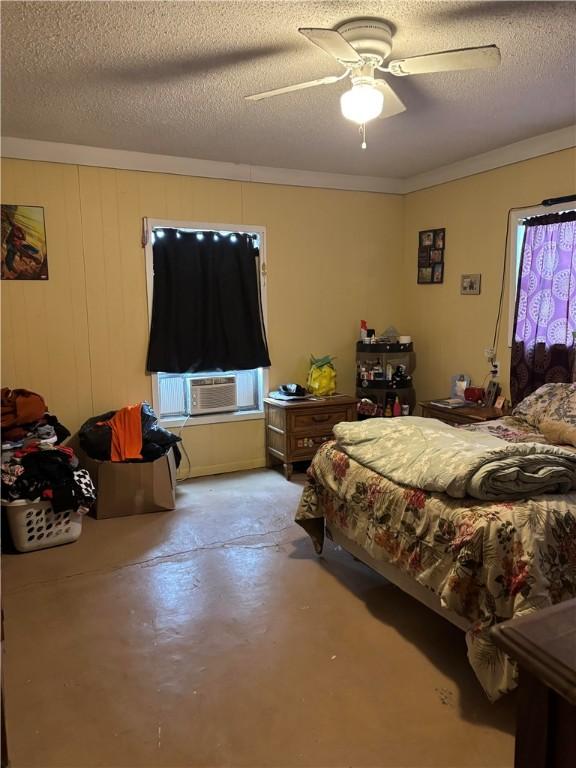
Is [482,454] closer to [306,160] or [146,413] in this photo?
[146,413]

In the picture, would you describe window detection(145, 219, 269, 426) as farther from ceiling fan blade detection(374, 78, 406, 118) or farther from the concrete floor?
ceiling fan blade detection(374, 78, 406, 118)

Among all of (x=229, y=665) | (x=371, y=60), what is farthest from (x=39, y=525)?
(x=371, y=60)

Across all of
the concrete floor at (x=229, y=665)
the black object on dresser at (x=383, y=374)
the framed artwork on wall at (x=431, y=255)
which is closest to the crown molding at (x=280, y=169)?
the framed artwork on wall at (x=431, y=255)

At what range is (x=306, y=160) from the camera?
4.34 metres

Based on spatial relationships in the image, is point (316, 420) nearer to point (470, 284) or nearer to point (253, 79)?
point (470, 284)

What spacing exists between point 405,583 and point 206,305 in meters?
2.81

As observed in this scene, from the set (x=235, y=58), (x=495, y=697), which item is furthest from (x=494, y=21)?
(x=495, y=697)

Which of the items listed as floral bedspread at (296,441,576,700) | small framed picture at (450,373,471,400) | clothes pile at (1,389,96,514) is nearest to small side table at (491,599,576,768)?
floral bedspread at (296,441,576,700)

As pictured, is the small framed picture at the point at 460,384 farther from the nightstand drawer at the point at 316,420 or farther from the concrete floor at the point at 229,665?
the concrete floor at the point at 229,665

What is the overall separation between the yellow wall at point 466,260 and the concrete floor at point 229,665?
2280mm

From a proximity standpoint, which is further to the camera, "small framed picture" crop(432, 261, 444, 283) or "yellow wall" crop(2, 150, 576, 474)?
"small framed picture" crop(432, 261, 444, 283)

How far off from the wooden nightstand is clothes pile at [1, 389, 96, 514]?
255cm

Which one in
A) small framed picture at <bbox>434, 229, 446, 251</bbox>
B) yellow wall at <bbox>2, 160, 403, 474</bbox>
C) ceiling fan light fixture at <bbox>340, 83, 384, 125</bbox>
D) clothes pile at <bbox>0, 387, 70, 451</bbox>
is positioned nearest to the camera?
ceiling fan light fixture at <bbox>340, 83, 384, 125</bbox>

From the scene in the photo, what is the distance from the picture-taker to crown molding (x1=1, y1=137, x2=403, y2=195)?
3.75m
